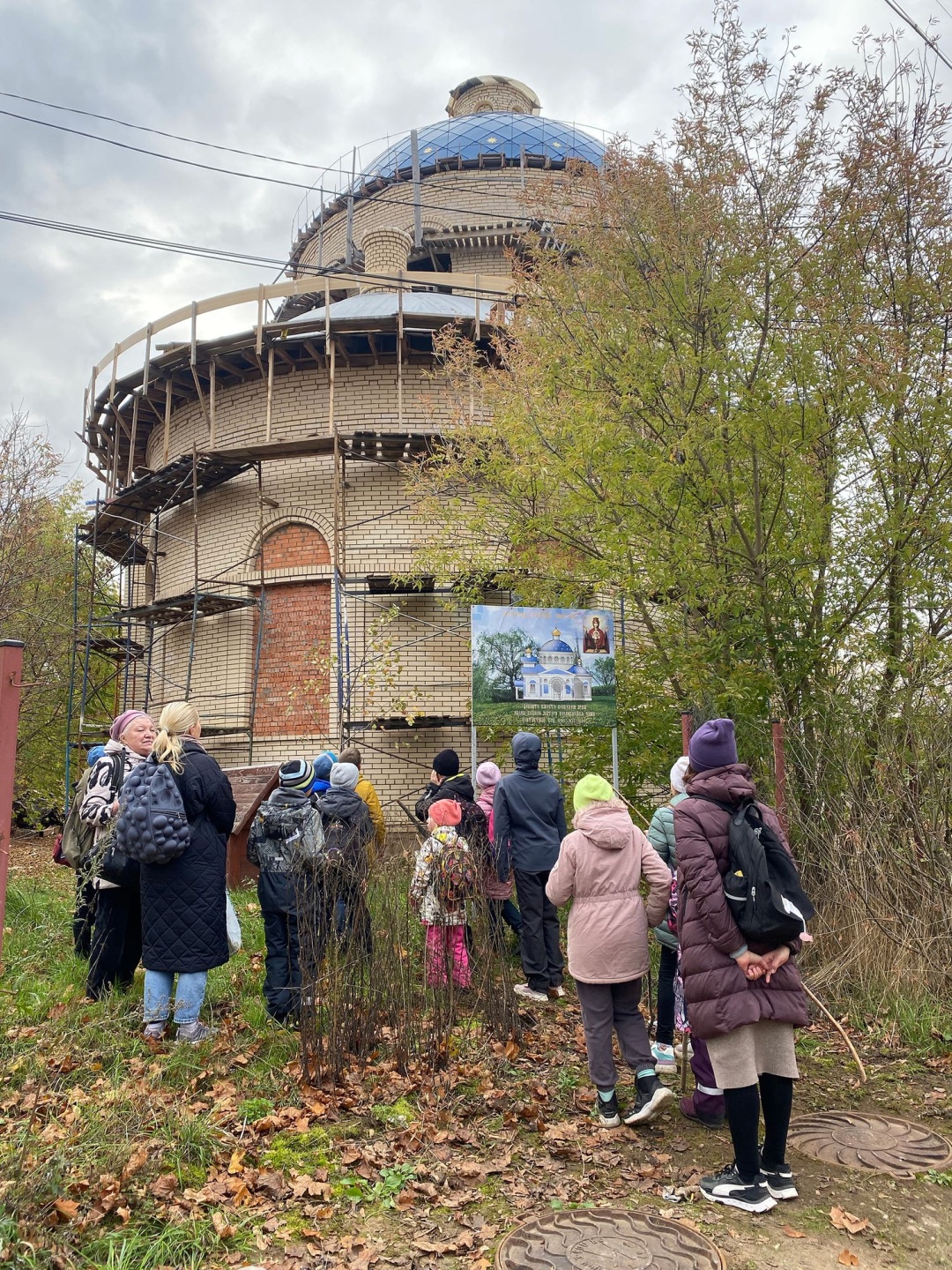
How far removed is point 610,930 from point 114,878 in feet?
9.66

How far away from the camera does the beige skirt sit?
3.53 metres

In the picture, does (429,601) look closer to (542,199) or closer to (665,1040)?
(542,199)

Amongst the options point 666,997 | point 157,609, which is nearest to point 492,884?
point 666,997

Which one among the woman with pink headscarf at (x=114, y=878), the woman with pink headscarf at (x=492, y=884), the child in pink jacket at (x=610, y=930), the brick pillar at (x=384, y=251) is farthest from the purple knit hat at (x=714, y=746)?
the brick pillar at (x=384, y=251)

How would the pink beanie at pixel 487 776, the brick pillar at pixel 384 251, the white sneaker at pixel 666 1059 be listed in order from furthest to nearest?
1. the brick pillar at pixel 384 251
2. the pink beanie at pixel 487 776
3. the white sneaker at pixel 666 1059

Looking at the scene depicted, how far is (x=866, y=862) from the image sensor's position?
637 centimetres

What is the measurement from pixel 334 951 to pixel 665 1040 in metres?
1.96

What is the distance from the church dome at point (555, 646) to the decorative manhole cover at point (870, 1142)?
16.7 feet

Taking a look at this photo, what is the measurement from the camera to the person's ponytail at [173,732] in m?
5.01

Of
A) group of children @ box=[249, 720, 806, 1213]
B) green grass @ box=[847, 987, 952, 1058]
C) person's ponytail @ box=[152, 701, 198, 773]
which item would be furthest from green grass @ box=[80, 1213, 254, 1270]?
green grass @ box=[847, 987, 952, 1058]

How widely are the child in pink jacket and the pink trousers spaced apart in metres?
0.93

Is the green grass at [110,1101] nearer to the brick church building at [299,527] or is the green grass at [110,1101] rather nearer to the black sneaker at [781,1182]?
the black sneaker at [781,1182]

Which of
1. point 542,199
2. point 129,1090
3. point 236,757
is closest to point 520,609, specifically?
point 542,199

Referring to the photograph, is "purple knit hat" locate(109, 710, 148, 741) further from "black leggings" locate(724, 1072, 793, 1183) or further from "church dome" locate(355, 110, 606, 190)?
"church dome" locate(355, 110, 606, 190)
